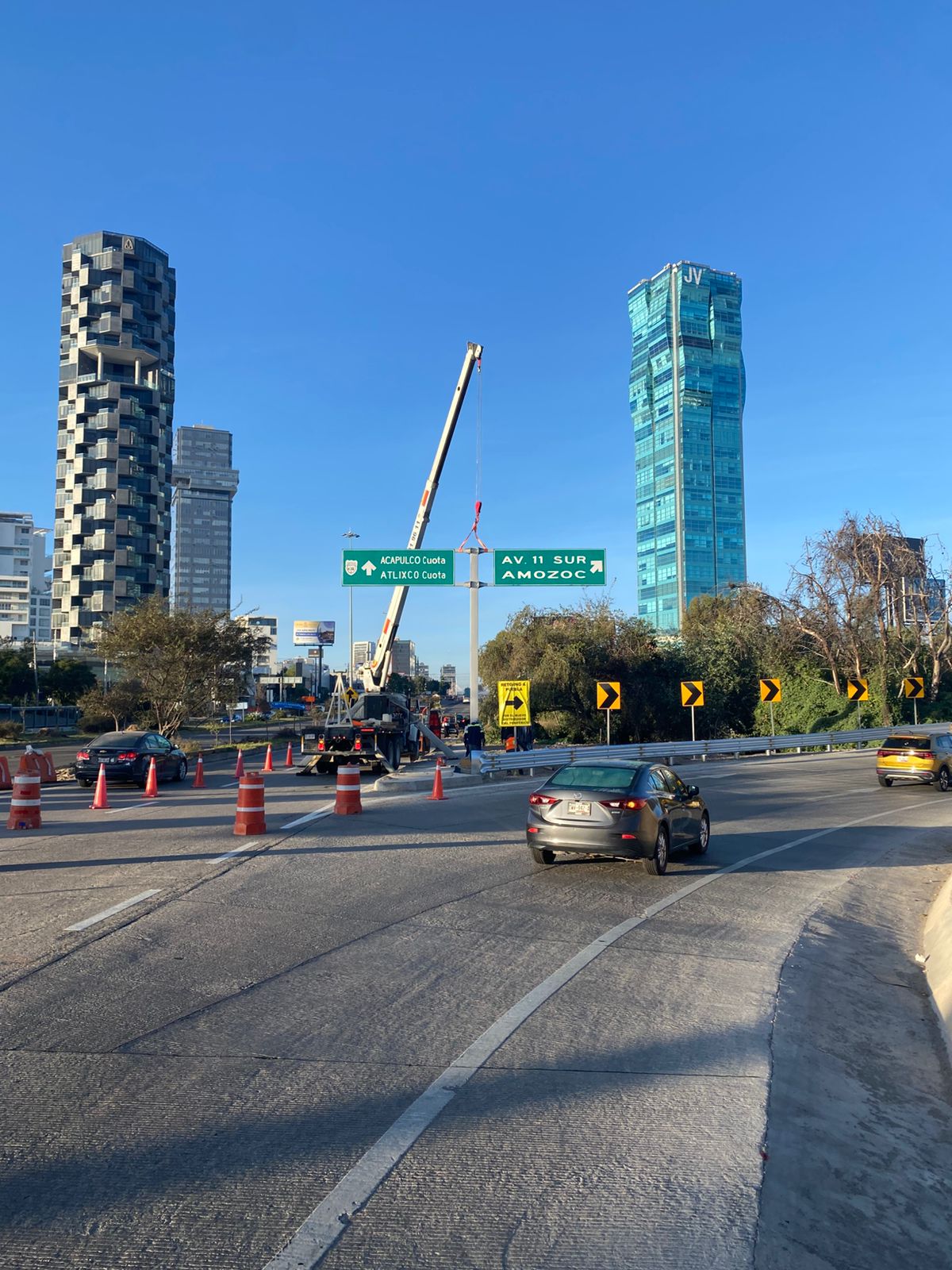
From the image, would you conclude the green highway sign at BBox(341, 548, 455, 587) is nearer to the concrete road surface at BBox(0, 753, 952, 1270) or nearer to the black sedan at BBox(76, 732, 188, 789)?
the black sedan at BBox(76, 732, 188, 789)

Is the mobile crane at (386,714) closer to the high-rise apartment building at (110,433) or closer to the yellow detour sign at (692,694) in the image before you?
the yellow detour sign at (692,694)

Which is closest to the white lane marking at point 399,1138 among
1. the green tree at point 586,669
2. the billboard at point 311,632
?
the green tree at point 586,669

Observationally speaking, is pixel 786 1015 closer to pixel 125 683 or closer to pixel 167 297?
pixel 125 683

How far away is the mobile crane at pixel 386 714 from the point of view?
27.3 meters

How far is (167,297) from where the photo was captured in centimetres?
12150

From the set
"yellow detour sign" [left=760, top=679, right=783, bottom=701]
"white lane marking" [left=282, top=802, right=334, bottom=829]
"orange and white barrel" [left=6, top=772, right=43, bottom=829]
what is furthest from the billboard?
"orange and white barrel" [left=6, top=772, right=43, bottom=829]

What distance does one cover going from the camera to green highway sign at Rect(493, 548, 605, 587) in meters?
28.7

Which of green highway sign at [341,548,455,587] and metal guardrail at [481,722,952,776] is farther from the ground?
green highway sign at [341,548,455,587]

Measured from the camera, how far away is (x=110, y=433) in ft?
368

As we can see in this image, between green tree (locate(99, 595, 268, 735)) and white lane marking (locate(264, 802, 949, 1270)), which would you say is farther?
green tree (locate(99, 595, 268, 735))

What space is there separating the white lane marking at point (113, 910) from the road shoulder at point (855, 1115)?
602cm

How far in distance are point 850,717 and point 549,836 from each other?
40.8 metres

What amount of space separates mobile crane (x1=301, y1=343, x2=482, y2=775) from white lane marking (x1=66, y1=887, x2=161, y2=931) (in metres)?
16.6

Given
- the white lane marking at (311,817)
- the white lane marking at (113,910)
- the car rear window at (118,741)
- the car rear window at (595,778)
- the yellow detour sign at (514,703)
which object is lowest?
the white lane marking at (113,910)
